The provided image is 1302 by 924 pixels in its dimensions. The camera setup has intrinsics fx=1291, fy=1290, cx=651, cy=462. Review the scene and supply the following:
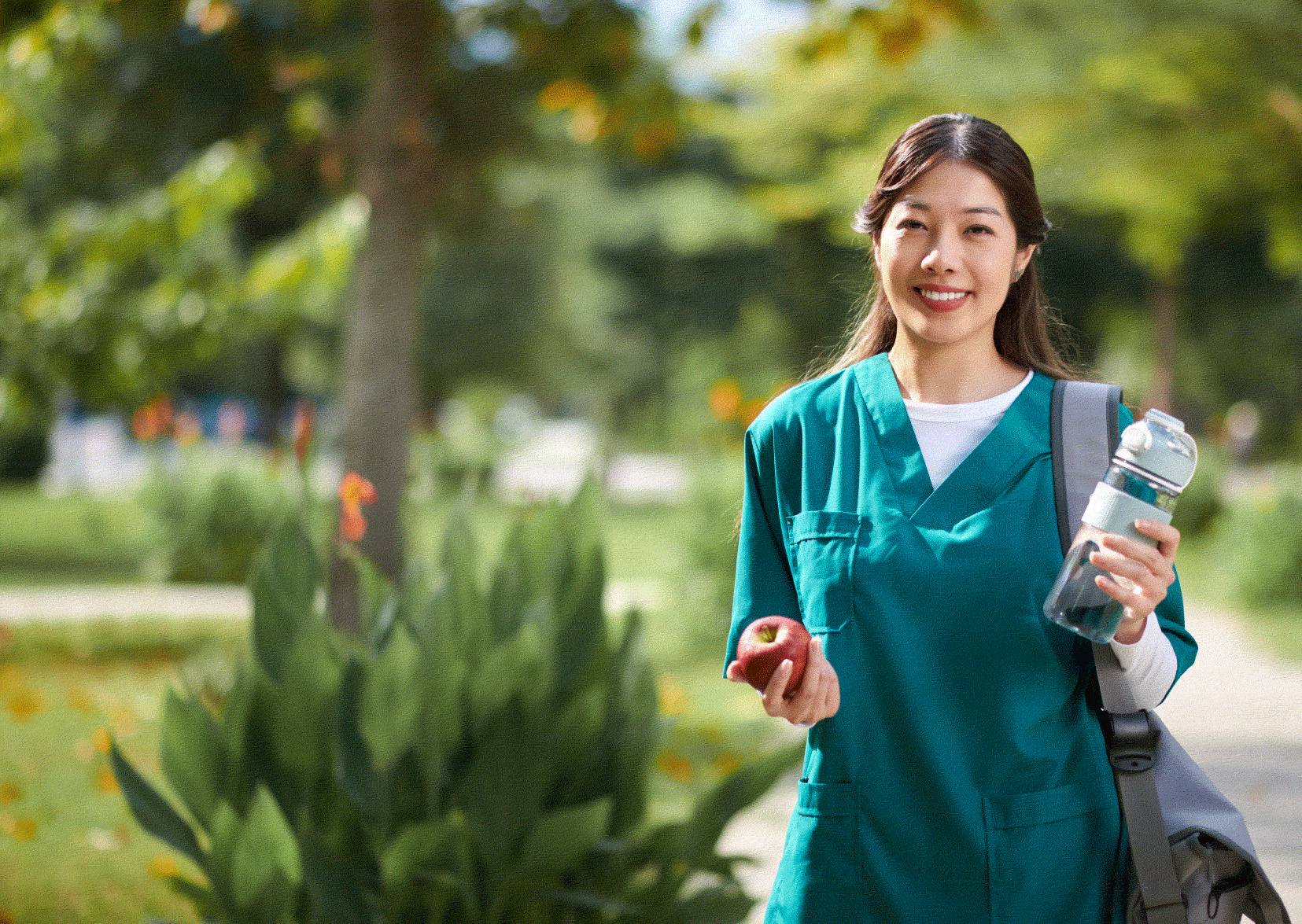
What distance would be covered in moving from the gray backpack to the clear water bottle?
7cm

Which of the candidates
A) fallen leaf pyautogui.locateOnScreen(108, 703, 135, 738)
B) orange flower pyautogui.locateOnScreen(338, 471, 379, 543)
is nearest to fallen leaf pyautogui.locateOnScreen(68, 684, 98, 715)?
fallen leaf pyautogui.locateOnScreen(108, 703, 135, 738)

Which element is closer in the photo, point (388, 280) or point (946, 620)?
point (946, 620)

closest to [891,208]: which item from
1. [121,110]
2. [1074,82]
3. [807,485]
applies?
[807,485]

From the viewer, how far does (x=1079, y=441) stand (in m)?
1.54

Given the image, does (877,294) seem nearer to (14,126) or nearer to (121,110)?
(14,126)

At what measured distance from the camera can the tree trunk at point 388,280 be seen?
530 cm

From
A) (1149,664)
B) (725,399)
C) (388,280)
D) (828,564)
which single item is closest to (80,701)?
(388,280)

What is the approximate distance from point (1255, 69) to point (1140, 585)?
8.63 metres

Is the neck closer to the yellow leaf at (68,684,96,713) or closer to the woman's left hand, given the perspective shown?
the woman's left hand

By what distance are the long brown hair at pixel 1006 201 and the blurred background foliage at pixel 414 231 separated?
19cm

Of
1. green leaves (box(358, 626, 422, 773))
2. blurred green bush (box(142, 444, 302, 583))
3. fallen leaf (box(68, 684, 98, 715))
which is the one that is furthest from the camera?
blurred green bush (box(142, 444, 302, 583))

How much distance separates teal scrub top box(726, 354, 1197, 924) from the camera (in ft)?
4.88

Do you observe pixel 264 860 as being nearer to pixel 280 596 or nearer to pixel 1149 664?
pixel 280 596

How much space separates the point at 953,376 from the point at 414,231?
4.09 metres
